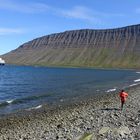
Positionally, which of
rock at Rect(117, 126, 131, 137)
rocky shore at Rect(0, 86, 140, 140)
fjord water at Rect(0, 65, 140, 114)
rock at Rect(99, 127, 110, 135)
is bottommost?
fjord water at Rect(0, 65, 140, 114)

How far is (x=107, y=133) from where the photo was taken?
21.0 metres

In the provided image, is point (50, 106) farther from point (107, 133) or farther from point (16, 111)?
point (107, 133)

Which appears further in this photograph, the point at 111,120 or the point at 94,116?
the point at 94,116

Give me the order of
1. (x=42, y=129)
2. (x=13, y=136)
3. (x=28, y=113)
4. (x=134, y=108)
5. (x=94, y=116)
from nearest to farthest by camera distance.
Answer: (x=13, y=136)
(x=42, y=129)
(x=94, y=116)
(x=134, y=108)
(x=28, y=113)

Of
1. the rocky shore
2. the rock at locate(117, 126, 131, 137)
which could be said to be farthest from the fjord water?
the rock at locate(117, 126, 131, 137)

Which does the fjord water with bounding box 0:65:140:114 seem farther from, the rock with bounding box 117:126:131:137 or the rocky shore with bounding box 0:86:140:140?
the rock with bounding box 117:126:131:137

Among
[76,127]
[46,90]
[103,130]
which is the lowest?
[46,90]

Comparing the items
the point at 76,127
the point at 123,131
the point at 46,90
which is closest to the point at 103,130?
the point at 123,131

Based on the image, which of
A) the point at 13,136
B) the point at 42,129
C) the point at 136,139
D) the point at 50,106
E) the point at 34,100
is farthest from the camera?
the point at 34,100

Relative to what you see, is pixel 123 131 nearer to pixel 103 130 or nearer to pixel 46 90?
pixel 103 130

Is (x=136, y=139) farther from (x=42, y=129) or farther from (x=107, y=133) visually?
(x=42, y=129)

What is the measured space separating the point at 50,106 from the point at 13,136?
17036mm

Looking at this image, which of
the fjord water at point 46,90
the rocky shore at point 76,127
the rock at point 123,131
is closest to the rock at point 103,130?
the rocky shore at point 76,127

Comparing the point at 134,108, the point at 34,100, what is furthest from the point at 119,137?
the point at 34,100
